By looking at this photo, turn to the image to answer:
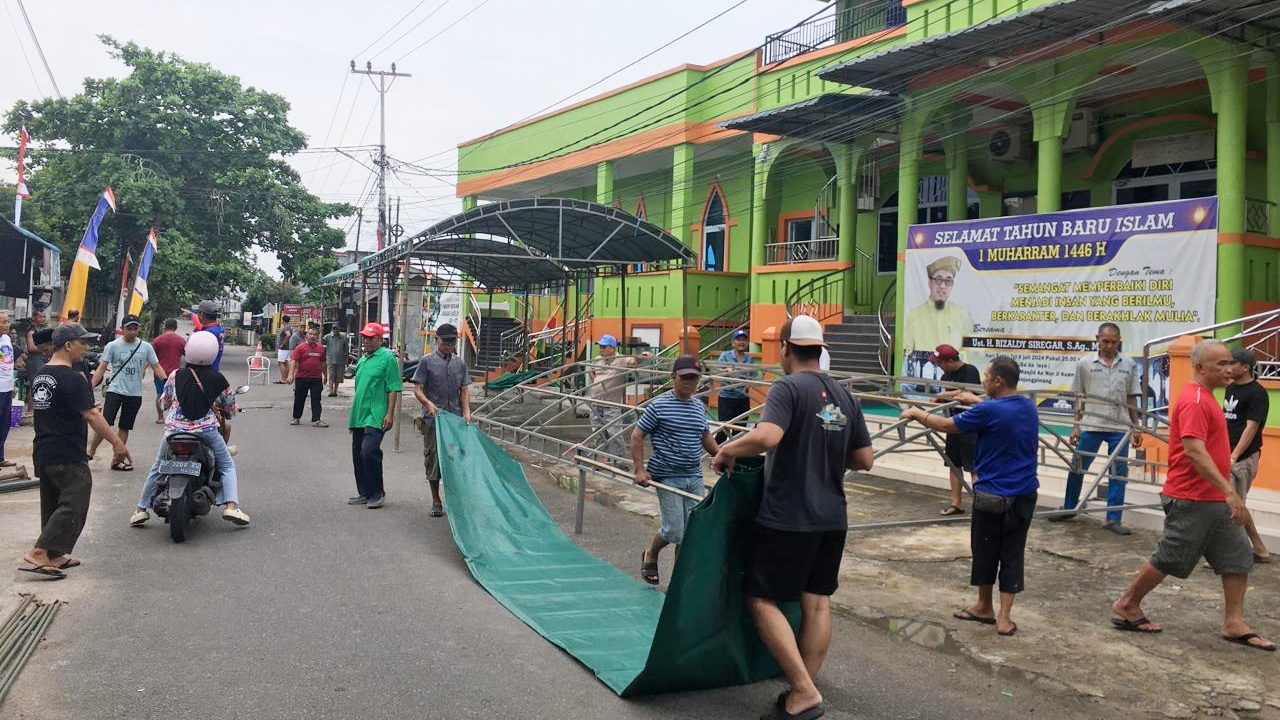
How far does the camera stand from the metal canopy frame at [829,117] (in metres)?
17.4

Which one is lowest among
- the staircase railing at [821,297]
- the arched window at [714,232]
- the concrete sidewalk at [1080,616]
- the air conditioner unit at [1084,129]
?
the concrete sidewalk at [1080,616]

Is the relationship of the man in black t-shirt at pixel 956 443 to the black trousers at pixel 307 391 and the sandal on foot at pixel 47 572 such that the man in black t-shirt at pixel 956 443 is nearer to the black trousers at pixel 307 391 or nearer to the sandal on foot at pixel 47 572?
the sandal on foot at pixel 47 572

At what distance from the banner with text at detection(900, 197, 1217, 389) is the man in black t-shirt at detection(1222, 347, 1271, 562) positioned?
16.2 feet

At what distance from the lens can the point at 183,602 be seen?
629 cm

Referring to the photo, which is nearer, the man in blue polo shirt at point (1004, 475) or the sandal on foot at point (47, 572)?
the man in blue polo shirt at point (1004, 475)

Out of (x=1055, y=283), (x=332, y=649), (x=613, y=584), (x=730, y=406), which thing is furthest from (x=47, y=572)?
(x=1055, y=283)

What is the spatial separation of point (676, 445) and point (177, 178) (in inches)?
1423

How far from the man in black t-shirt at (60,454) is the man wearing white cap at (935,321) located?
12.2m

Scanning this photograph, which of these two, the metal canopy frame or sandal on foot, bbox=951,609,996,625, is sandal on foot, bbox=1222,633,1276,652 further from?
the metal canopy frame

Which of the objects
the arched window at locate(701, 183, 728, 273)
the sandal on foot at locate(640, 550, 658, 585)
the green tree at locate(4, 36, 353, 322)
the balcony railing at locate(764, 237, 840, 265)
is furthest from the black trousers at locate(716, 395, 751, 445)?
the green tree at locate(4, 36, 353, 322)

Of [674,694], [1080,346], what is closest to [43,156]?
[1080,346]

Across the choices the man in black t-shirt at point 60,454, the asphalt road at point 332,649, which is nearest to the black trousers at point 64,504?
the man in black t-shirt at point 60,454

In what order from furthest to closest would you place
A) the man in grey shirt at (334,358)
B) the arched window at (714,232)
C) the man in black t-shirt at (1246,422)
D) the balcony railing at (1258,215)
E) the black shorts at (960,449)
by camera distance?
the arched window at (714,232)
the man in grey shirt at (334,358)
the balcony railing at (1258,215)
the black shorts at (960,449)
the man in black t-shirt at (1246,422)

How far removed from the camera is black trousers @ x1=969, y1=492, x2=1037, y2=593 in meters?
6.14
